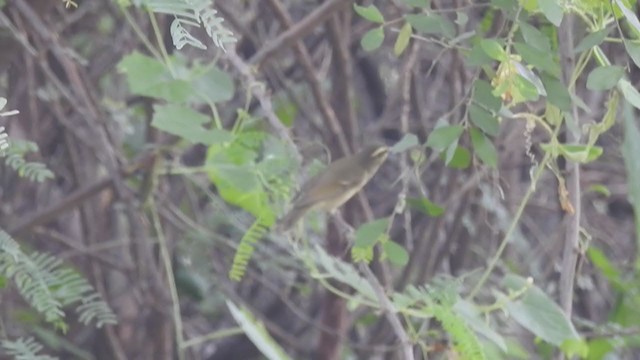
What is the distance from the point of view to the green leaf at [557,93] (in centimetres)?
153

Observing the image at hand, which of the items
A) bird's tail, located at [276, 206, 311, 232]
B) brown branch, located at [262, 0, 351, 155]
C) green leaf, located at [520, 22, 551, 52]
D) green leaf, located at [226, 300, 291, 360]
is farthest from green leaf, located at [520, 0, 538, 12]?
brown branch, located at [262, 0, 351, 155]

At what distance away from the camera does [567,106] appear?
1.52m

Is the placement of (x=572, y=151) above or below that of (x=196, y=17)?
below

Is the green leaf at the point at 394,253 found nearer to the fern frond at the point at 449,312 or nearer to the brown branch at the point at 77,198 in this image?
the fern frond at the point at 449,312

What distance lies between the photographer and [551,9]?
4.31 ft

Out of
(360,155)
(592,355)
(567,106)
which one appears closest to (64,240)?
(360,155)

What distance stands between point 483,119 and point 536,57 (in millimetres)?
135

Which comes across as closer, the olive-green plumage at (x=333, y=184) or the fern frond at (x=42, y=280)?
the fern frond at (x=42, y=280)

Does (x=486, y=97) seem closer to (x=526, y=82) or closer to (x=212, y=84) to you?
(x=526, y=82)

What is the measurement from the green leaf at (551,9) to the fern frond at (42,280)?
2.38 feet

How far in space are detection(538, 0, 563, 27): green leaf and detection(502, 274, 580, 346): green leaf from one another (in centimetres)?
44

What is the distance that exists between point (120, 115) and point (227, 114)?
0.21 m

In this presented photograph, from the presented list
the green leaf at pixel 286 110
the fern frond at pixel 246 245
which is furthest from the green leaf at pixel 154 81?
the green leaf at pixel 286 110

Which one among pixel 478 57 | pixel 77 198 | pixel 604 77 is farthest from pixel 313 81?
pixel 604 77
